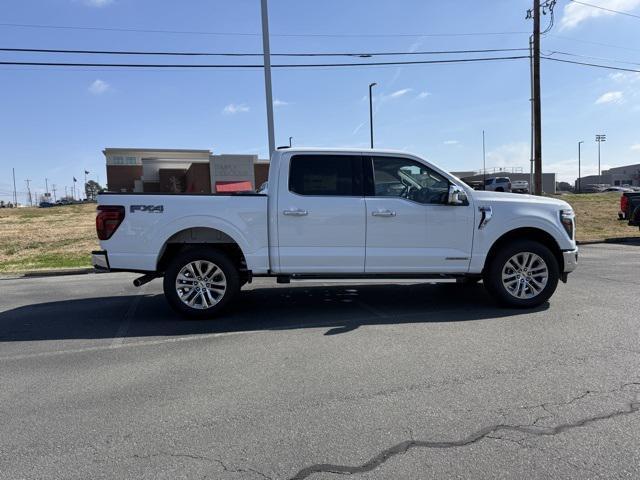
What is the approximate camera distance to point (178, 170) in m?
57.2

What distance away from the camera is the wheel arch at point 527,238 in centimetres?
638

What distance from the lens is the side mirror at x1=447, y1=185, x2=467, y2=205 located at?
19.8 feet

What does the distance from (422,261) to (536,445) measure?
335 cm

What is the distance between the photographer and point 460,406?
3.52 m

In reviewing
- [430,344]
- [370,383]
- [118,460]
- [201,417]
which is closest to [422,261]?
[430,344]

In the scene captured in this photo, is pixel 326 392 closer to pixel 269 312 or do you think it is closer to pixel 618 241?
pixel 269 312

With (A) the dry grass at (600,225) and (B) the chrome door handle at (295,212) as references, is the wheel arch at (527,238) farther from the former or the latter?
(A) the dry grass at (600,225)

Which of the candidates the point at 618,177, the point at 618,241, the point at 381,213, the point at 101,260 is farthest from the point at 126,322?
the point at 618,177

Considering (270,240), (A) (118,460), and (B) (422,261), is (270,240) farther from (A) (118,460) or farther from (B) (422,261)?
(A) (118,460)

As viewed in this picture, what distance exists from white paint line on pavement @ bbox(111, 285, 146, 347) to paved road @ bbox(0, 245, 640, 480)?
43 millimetres

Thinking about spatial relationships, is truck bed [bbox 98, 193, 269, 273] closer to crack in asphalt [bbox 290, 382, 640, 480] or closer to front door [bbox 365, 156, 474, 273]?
front door [bbox 365, 156, 474, 273]

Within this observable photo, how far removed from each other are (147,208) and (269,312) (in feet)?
6.86

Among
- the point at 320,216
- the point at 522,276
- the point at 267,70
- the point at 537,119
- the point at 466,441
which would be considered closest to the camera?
the point at 466,441

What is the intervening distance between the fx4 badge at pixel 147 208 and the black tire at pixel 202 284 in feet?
2.05
